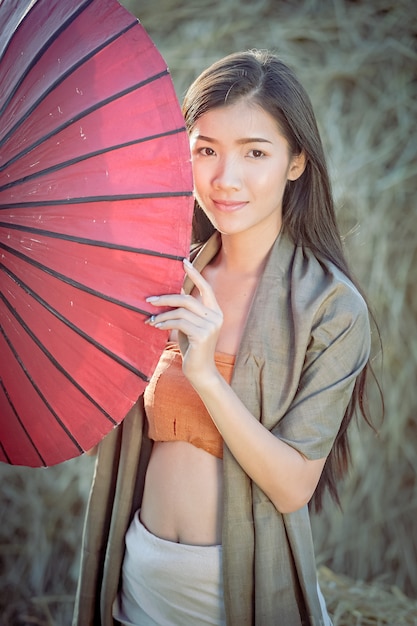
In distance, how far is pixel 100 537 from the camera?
6.14 ft

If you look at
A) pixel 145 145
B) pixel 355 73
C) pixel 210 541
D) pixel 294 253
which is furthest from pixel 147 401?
pixel 355 73

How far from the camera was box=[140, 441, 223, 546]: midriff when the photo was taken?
1662 mm

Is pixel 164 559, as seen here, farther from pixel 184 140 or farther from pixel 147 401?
pixel 184 140

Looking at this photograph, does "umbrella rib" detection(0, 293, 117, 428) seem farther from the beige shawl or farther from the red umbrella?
the beige shawl

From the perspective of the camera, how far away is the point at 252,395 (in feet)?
5.30

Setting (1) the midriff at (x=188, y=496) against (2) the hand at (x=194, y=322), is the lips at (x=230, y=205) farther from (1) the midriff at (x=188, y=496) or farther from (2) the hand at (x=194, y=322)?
(1) the midriff at (x=188, y=496)

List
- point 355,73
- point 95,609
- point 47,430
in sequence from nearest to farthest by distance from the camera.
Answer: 1. point 47,430
2. point 95,609
3. point 355,73

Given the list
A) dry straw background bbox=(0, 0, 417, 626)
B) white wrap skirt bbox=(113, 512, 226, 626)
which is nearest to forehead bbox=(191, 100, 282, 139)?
white wrap skirt bbox=(113, 512, 226, 626)

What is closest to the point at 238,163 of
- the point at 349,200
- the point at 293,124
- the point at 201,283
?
the point at 293,124

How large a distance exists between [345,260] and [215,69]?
454 mm

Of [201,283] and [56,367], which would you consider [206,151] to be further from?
[56,367]

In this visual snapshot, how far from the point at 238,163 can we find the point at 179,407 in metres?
0.47

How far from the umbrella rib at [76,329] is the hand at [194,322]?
0.08 metres

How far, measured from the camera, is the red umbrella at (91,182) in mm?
1371
